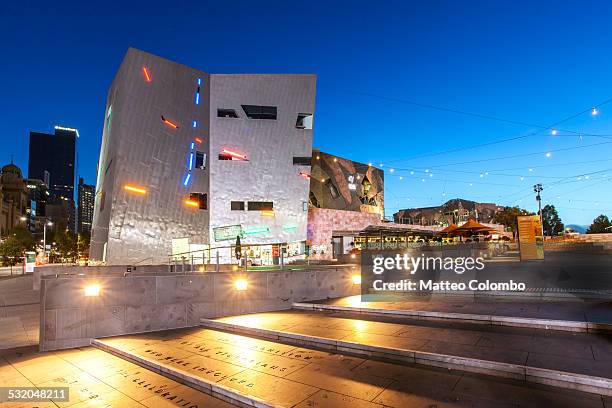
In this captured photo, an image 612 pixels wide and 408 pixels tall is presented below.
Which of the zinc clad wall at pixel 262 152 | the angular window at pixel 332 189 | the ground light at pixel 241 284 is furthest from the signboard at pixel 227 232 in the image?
the ground light at pixel 241 284

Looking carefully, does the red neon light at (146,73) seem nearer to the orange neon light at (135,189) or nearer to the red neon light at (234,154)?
the red neon light at (234,154)

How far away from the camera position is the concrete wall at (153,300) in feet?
27.5

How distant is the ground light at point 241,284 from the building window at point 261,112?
29342mm

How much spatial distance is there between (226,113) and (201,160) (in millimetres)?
5775

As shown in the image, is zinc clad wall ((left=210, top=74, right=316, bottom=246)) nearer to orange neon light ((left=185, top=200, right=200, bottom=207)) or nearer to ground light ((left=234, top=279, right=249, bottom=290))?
orange neon light ((left=185, top=200, right=200, bottom=207))

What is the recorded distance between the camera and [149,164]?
32.0 meters

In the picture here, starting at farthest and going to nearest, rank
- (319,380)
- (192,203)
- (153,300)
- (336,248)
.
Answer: (336,248) < (192,203) < (153,300) < (319,380)

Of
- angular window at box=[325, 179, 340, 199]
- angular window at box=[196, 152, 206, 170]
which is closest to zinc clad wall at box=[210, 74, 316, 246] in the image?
angular window at box=[196, 152, 206, 170]

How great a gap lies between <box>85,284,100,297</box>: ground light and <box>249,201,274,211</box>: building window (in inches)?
1112

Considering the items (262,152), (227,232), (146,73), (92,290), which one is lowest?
(92,290)

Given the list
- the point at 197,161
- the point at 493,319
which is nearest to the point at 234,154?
the point at 197,161

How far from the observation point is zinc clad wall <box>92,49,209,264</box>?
101 ft

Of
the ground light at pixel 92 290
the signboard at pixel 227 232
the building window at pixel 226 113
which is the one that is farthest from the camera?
the building window at pixel 226 113

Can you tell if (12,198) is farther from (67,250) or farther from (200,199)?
(200,199)
